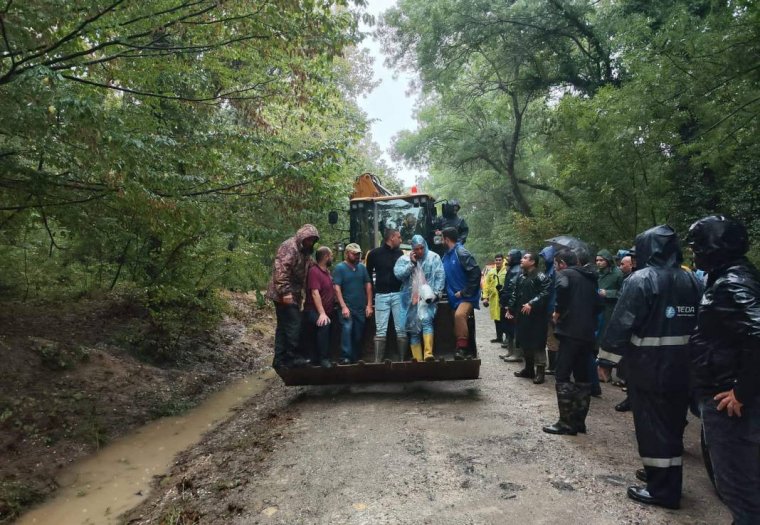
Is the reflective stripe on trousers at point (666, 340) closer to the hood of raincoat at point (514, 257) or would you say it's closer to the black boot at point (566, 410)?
the black boot at point (566, 410)

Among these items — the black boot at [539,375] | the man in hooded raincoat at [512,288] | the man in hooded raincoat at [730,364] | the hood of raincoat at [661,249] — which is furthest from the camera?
the man in hooded raincoat at [512,288]

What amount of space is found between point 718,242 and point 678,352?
2.99 ft

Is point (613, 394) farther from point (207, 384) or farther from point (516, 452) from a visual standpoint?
point (207, 384)

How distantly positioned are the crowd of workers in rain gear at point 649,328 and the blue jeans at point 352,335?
0.06 feet

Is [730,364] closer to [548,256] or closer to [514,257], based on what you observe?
[548,256]

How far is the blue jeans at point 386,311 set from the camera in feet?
20.8

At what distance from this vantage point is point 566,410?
186 inches

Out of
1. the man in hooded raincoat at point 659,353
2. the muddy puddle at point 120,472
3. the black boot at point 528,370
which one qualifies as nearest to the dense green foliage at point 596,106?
the man in hooded raincoat at point 659,353

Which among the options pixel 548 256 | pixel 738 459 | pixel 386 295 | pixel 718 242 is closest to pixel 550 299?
pixel 548 256

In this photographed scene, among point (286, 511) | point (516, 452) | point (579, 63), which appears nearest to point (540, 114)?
point (579, 63)

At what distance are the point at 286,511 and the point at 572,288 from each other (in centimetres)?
358

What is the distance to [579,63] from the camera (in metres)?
16.7

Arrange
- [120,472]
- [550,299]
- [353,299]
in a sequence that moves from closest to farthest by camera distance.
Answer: [120,472] → [353,299] → [550,299]

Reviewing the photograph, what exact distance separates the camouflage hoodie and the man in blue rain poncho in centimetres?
130
